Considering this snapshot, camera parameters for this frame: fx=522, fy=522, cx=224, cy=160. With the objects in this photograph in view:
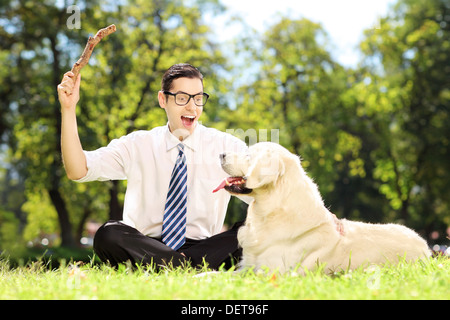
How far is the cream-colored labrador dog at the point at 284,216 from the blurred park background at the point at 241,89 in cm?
1434

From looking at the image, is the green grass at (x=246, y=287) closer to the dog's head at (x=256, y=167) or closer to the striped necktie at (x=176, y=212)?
the dog's head at (x=256, y=167)

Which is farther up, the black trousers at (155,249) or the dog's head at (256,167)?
the dog's head at (256,167)

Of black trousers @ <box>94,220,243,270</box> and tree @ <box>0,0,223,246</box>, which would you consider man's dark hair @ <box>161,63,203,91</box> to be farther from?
tree @ <box>0,0,223,246</box>

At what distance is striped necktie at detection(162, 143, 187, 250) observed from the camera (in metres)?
5.04

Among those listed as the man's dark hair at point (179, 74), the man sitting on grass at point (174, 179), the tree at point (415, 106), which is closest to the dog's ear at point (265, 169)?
the man sitting on grass at point (174, 179)

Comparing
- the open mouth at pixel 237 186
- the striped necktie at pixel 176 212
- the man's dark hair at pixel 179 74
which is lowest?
the striped necktie at pixel 176 212

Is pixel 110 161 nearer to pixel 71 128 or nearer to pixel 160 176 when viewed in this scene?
pixel 160 176

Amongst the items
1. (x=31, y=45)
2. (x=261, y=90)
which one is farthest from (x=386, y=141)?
(x=31, y=45)

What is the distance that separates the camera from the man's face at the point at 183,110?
527 cm

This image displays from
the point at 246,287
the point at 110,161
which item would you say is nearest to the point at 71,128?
the point at 110,161

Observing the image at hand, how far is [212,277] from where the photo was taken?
4012mm

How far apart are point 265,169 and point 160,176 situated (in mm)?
1484

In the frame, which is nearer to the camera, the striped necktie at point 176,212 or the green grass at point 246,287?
the green grass at point 246,287
